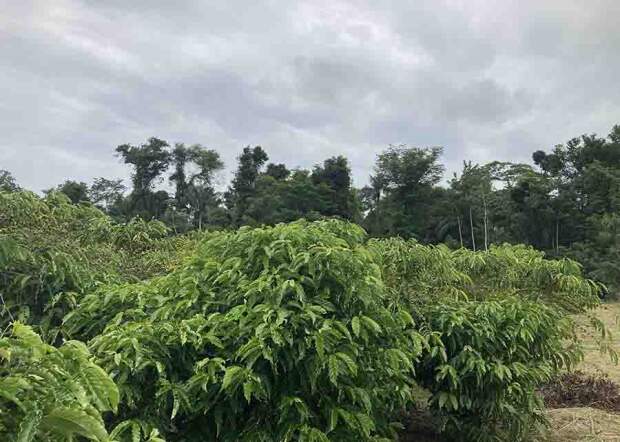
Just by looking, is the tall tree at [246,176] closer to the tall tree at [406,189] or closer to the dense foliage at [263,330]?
the tall tree at [406,189]

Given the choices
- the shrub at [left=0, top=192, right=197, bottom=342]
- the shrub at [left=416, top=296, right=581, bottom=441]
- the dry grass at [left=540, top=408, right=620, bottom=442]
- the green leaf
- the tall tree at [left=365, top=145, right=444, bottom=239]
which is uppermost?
the tall tree at [left=365, top=145, right=444, bottom=239]

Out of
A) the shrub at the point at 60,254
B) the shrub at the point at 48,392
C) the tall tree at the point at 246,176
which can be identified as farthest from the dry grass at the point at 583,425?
the tall tree at the point at 246,176

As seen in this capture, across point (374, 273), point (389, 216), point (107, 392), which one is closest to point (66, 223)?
point (374, 273)

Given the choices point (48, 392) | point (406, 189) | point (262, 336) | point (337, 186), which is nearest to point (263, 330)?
point (262, 336)

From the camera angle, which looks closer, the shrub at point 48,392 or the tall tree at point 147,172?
the shrub at point 48,392

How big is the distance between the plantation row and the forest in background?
16707mm

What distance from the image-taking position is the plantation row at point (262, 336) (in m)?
2.57

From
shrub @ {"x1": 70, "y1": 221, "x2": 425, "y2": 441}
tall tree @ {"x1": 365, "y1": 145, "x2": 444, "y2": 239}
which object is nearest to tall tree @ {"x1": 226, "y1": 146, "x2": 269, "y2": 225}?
tall tree @ {"x1": 365, "y1": 145, "x2": 444, "y2": 239}

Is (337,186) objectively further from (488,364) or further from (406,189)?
(488,364)

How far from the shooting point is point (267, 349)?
2.59 m

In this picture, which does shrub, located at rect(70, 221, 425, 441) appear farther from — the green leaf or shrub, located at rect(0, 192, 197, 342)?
the green leaf

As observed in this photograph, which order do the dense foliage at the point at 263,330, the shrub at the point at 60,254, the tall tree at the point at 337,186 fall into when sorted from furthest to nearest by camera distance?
the tall tree at the point at 337,186 < the shrub at the point at 60,254 < the dense foliage at the point at 263,330

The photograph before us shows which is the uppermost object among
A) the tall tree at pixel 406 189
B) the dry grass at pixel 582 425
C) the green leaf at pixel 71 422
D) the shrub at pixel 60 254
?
the tall tree at pixel 406 189

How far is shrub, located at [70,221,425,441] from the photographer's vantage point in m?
2.62
